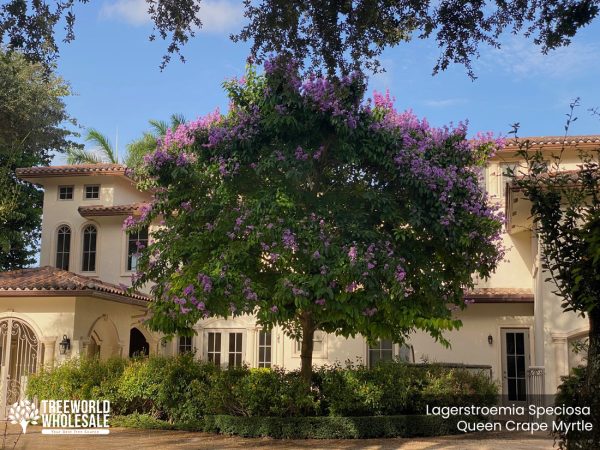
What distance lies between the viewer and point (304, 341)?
14.0 m

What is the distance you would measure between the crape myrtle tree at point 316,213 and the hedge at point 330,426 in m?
1.91

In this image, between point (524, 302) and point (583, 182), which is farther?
point (524, 302)

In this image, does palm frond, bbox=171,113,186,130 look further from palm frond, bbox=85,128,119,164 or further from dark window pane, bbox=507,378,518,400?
dark window pane, bbox=507,378,518,400

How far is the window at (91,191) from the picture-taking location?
77.7 ft

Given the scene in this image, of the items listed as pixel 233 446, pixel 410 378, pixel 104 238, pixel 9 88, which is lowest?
pixel 233 446

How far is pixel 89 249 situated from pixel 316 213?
524 inches

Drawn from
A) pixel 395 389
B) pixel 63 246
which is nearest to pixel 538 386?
pixel 395 389

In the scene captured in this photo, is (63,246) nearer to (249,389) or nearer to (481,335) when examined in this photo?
(249,389)

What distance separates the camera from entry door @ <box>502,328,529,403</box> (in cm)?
1938

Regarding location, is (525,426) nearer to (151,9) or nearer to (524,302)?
(524,302)

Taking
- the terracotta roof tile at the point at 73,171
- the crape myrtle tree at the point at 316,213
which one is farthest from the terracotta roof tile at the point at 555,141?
the terracotta roof tile at the point at 73,171

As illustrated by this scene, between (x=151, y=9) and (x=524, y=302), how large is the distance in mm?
13788

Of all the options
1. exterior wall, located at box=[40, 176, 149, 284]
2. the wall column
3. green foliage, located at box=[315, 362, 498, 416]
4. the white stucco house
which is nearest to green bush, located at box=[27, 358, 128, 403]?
the wall column

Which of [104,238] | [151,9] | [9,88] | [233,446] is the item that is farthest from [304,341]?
[9,88]
